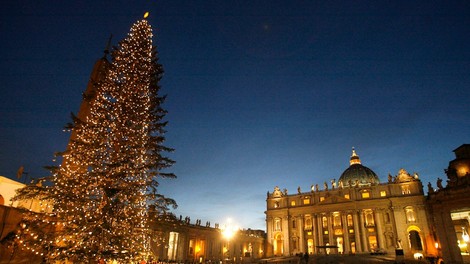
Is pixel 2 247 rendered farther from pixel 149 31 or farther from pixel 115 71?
pixel 149 31

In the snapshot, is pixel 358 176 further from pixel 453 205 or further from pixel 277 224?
pixel 453 205

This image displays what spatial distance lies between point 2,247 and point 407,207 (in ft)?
211

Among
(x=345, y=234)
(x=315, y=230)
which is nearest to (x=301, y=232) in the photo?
(x=315, y=230)

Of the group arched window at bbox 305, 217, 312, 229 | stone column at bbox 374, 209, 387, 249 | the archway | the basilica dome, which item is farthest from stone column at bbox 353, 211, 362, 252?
the archway

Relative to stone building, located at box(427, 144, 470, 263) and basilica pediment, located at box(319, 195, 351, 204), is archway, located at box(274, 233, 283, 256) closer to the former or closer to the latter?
basilica pediment, located at box(319, 195, 351, 204)

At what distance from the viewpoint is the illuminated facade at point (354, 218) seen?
5644 cm

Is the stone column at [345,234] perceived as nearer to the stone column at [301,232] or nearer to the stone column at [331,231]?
the stone column at [331,231]

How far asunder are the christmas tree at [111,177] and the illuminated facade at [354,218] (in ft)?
161

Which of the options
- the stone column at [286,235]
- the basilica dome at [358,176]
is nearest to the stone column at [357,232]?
the basilica dome at [358,176]

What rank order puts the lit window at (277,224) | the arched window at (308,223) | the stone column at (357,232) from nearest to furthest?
the stone column at (357,232) < the arched window at (308,223) < the lit window at (277,224)

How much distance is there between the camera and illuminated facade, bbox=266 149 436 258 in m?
56.4

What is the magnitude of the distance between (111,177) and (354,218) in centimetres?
6055

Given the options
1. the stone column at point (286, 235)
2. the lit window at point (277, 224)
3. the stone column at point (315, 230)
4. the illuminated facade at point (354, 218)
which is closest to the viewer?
the illuminated facade at point (354, 218)

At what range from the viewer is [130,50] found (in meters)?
16.5
